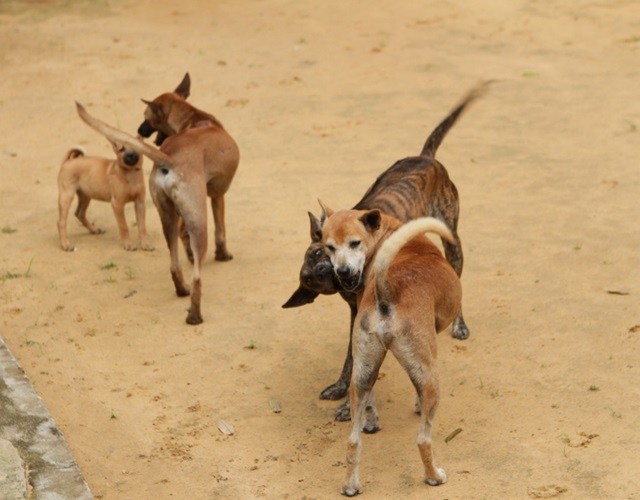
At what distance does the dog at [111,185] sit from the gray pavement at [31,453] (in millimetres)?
3171

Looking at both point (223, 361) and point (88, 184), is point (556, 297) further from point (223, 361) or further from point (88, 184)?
point (88, 184)

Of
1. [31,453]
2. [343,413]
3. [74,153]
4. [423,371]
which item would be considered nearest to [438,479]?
[423,371]

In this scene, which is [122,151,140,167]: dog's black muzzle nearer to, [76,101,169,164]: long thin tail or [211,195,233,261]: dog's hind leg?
[211,195,233,261]: dog's hind leg

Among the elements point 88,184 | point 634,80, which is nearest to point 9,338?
point 88,184

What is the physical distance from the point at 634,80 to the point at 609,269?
5.68 m

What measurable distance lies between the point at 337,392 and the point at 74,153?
447 cm

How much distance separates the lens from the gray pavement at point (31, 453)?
5.75 m

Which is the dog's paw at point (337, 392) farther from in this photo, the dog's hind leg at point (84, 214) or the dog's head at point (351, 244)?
the dog's hind leg at point (84, 214)

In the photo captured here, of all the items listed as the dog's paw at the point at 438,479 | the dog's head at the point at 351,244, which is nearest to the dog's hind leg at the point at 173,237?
the dog's head at the point at 351,244

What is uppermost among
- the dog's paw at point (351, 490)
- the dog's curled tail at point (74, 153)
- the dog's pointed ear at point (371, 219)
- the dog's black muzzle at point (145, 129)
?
the dog's pointed ear at point (371, 219)

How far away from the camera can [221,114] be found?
13.4 meters

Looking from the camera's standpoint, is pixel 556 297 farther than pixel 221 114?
No

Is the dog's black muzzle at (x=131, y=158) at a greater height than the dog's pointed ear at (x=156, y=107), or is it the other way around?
the dog's pointed ear at (x=156, y=107)

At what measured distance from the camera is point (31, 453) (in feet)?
20.1
